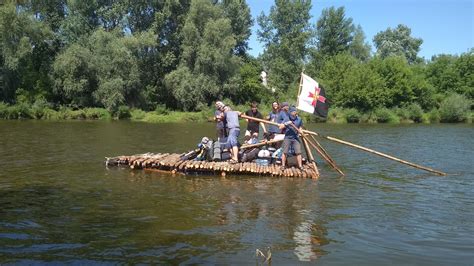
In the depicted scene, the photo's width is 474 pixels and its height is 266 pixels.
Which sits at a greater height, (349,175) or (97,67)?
(97,67)

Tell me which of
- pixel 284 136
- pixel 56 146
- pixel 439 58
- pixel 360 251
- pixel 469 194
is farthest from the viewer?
pixel 439 58

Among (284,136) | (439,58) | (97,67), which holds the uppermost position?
(439,58)

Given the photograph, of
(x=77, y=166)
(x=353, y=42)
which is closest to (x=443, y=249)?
(x=77, y=166)

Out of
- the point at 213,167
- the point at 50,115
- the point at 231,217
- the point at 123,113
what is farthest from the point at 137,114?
the point at 231,217

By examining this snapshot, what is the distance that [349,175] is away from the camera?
15.8m

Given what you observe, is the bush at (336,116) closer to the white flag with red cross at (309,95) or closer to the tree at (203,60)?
the tree at (203,60)

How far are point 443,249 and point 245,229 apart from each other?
140 inches

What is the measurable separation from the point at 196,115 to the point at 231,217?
Answer: 140 ft

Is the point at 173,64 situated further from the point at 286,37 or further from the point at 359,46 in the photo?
the point at 359,46

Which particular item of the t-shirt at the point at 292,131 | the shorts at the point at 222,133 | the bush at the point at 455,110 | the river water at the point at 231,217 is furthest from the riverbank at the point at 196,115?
the river water at the point at 231,217

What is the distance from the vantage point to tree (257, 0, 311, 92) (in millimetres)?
73125

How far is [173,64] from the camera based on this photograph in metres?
60.6

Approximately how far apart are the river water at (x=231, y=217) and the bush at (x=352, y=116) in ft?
131

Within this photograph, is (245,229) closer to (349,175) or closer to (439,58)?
(349,175)
